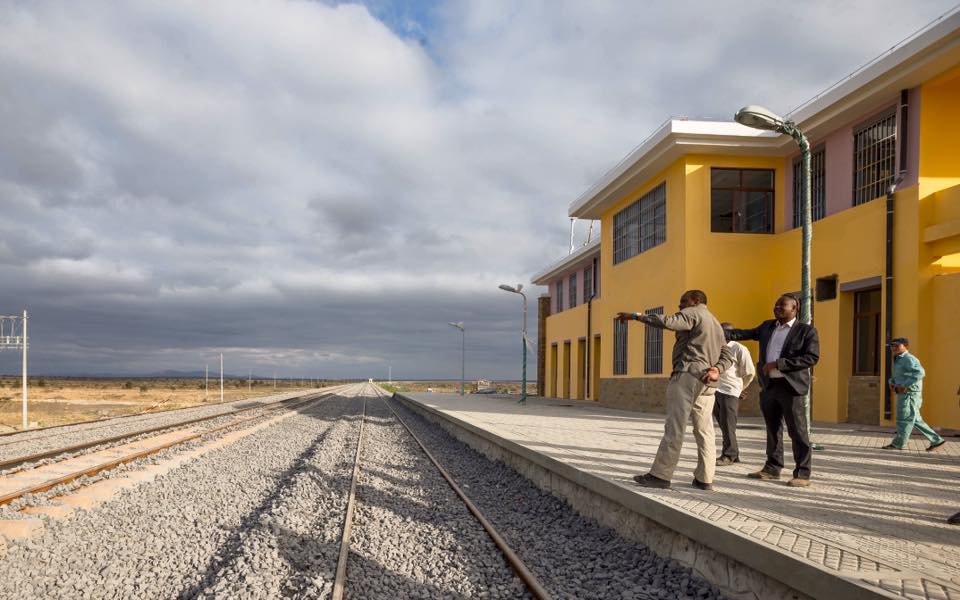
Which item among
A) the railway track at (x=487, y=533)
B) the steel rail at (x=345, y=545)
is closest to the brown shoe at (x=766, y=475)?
the railway track at (x=487, y=533)

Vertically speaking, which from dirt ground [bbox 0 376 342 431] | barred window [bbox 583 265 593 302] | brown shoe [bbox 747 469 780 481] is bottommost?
dirt ground [bbox 0 376 342 431]

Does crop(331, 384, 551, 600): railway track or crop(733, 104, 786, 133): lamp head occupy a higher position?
crop(733, 104, 786, 133): lamp head

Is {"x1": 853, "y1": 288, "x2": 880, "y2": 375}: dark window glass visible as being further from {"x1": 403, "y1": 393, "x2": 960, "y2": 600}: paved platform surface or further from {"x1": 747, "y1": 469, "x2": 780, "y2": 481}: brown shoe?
{"x1": 747, "y1": 469, "x2": 780, "y2": 481}: brown shoe

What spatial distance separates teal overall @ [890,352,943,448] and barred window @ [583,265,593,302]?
22.3 metres

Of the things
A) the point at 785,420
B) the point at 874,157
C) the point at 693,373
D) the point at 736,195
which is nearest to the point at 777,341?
A: the point at 785,420

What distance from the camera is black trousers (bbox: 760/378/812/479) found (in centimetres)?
675

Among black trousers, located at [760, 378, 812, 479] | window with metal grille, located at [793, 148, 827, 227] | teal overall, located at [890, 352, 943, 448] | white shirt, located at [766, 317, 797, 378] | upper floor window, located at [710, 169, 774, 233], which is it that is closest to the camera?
black trousers, located at [760, 378, 812, 479]

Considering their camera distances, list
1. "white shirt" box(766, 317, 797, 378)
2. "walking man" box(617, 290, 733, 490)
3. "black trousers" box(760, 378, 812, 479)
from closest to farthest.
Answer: "walking man" box(617, 290, 733, 490)
"black trousers" box(760, 378, 812, 479)
"white shirt" box(766, 317, 797, 378)

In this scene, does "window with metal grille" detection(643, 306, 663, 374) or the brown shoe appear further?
"window with metal grille" detection(643, 306, 663, 374)

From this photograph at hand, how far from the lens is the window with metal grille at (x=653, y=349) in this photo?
20.8m

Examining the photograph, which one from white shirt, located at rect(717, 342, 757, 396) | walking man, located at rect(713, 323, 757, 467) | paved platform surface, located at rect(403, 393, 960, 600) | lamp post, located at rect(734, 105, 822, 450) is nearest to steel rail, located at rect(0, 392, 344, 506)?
paved platform surface, located at rect(403, 393, 960, 600)

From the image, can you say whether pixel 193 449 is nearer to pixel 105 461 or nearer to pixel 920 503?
pixel 105 461

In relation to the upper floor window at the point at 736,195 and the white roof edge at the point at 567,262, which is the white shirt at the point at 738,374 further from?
the white roof edge at the point at 567,262

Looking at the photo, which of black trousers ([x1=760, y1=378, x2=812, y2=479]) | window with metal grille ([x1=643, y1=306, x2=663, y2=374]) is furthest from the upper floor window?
black trousers ([x1=760, y1=378, x2=812, y2=479])
